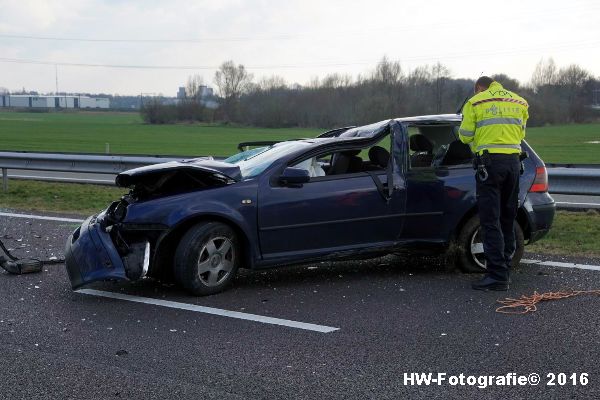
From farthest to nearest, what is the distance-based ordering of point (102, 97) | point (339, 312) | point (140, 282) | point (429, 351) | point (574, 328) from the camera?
1. point (102, 97)
2. point (140, 282)
3. point (339, 312)
4. point (574, 328)
5. point (429, 351)

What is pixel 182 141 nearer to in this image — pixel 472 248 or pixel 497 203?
pixel 472 248

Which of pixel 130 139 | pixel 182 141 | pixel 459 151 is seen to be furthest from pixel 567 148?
pixel 459 151

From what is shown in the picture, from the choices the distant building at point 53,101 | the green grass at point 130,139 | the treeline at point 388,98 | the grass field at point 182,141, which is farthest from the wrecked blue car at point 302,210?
the distant building at point 53,101

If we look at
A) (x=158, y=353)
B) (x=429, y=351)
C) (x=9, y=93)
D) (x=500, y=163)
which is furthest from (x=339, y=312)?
(x=9, y=93)

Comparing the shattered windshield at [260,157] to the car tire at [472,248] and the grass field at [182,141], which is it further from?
the grass field at [182,141]

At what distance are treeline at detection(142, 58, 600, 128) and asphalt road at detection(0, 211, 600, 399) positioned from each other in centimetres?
4938

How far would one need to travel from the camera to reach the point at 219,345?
4.78 metres

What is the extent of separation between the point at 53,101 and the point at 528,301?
165m

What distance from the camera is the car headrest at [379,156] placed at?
6.71m

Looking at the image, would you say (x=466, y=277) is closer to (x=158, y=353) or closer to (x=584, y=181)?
(x=158, y=353)

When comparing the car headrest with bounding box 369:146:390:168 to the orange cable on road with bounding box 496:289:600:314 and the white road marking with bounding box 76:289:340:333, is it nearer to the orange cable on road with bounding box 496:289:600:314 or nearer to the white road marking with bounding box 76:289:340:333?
the orange cable on road with bounding box 496:289:600:314

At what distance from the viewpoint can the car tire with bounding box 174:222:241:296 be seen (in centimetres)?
590

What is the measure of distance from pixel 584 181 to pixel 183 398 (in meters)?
7.73

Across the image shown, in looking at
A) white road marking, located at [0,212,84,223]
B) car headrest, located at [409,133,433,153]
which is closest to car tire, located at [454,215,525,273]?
car headrest, located at [409,133,433,153]
